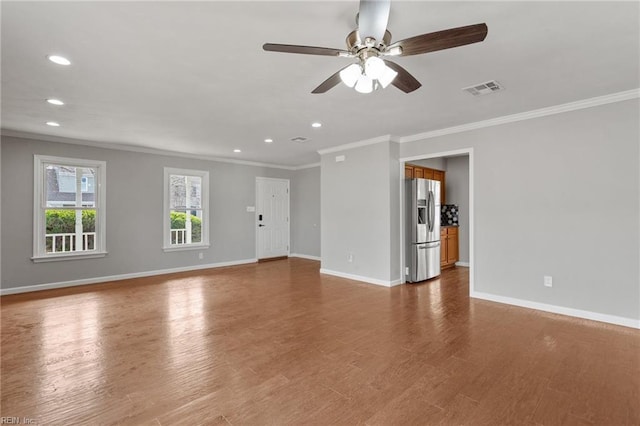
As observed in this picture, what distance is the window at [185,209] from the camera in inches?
265

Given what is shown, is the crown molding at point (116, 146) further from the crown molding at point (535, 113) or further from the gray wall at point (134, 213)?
the crown molding at point (535, 113)

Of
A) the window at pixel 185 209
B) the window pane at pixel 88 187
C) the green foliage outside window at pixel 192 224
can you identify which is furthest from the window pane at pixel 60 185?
the green foliage outside window at pixel 192 224

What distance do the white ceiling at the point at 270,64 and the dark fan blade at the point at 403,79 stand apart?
0.31 metres

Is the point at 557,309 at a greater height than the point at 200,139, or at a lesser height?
lesser

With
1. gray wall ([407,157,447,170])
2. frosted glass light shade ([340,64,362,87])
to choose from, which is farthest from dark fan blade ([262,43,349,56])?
gray wall ([407,157,447,170])

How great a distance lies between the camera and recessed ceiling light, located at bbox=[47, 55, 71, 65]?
2.62 m

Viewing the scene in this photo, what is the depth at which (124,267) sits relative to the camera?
6.13m

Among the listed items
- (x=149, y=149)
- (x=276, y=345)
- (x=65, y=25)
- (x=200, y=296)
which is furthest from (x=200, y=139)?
(x=276, y=345)

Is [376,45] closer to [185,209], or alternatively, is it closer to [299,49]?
[299,49]

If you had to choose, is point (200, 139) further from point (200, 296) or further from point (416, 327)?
point (416, 327)

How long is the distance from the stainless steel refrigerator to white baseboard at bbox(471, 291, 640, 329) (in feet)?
3.67

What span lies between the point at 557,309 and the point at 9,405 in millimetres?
5486

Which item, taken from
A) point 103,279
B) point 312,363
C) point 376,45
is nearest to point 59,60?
point 376,45

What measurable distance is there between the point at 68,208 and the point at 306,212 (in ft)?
17.4
